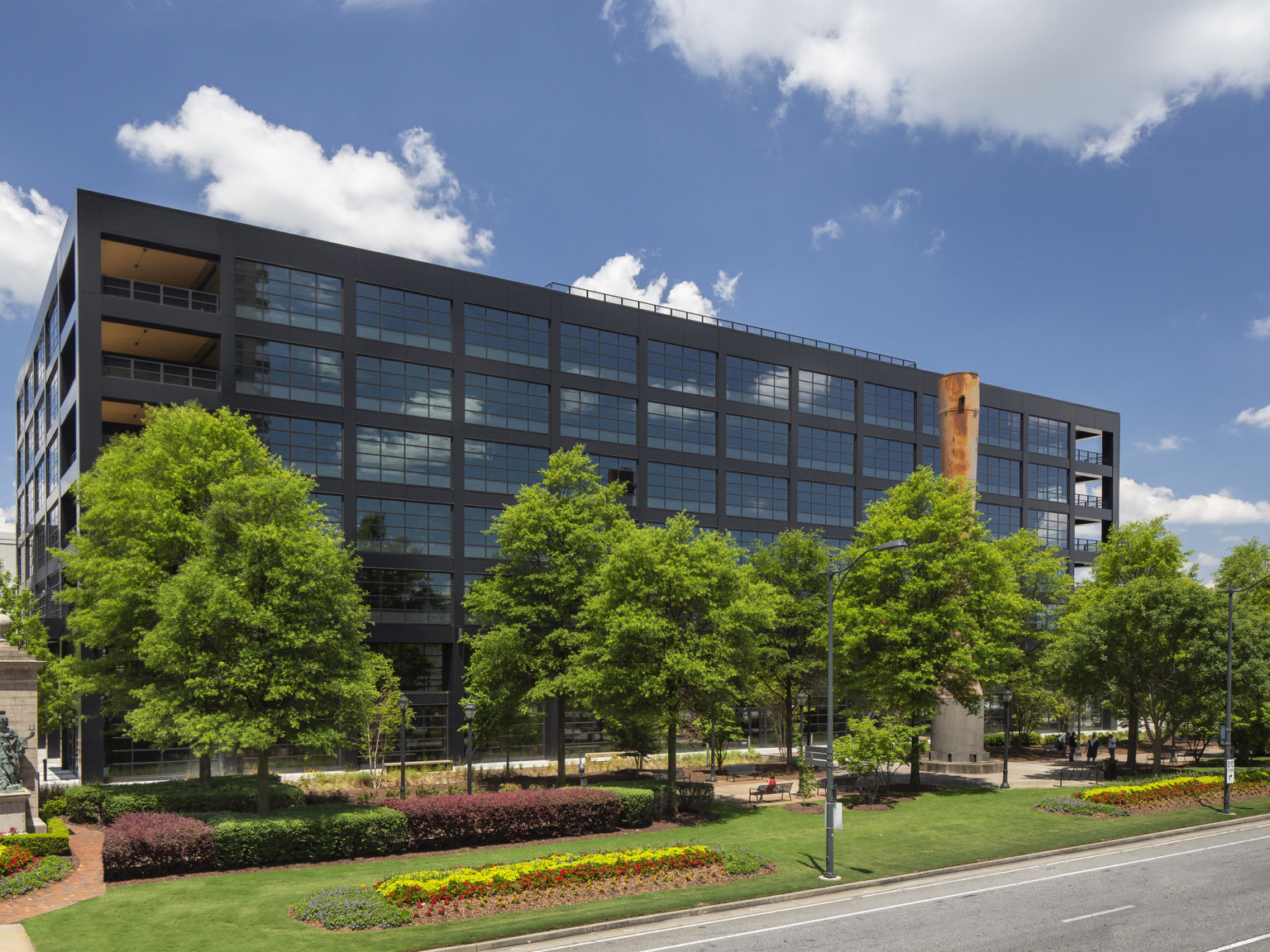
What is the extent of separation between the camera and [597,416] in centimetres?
5591

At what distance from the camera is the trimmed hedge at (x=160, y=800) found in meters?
28.4

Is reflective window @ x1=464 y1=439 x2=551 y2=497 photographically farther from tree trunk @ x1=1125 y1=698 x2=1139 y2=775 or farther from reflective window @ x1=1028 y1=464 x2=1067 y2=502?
reflective window @ x1=1028 y1=464 x2=1067 y2=502

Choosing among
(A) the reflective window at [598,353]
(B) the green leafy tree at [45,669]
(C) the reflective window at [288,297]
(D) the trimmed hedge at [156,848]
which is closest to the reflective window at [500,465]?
(A) the reflective window at [598,353]

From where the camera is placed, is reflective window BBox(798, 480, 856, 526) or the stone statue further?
reflective window BBox(798, 480, 856, 526)

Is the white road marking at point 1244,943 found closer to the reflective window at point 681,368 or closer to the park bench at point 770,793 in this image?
the park bench at point 770,793

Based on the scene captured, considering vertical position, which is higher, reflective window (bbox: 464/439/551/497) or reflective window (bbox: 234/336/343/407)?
reflective window (bbox: 234/336/343/407)

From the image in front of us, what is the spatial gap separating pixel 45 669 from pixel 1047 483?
75.3 m

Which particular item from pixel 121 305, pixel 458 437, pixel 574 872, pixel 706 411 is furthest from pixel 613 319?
pixel 574 872

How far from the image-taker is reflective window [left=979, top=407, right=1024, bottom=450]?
74.9 m

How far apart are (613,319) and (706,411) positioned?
9255mm

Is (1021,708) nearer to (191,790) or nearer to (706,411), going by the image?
(706,411)

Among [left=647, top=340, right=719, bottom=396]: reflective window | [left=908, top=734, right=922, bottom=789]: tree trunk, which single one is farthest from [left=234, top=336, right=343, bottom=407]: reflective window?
[left=908, top=734, right=922, bottom=789]: tree trunk

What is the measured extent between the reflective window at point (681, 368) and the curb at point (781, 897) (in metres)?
37.2

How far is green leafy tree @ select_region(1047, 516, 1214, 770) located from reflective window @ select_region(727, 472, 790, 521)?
872 inches
